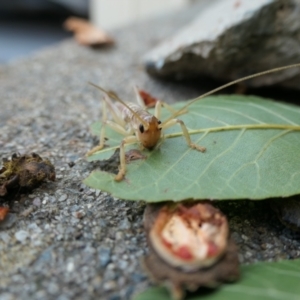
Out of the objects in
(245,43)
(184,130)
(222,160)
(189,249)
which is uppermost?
(245,43)

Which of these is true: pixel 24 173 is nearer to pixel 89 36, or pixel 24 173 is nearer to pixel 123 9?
pixel 89 36

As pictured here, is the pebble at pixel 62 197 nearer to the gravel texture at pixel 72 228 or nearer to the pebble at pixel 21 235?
the gravel texture at pixel 72 228

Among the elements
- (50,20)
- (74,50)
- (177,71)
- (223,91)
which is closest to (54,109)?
(177,71)

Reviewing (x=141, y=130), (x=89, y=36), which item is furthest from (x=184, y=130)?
(x=89, y=36)

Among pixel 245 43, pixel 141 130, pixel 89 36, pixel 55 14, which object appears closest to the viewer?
pixel 141 130

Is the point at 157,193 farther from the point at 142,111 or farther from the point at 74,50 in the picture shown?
the point at 74,50
